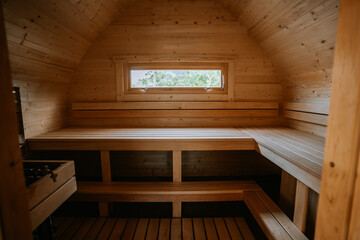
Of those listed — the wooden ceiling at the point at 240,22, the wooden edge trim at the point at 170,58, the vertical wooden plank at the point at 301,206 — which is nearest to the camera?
the vertical wooden plank at the point at 301,206

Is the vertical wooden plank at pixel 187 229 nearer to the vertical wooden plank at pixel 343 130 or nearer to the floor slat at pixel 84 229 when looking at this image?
the floor slat at pixel 84 229

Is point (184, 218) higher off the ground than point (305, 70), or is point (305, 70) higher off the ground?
point (305, 70)

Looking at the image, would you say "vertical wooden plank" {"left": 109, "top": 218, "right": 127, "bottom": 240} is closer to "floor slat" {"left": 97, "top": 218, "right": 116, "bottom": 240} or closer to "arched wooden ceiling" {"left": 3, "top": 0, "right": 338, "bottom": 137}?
"floor slat" {"left": 97, "top": 218, "right": 116, "bottom": 240}

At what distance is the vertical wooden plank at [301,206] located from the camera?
1.58 meters

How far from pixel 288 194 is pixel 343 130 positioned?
5.23 ft

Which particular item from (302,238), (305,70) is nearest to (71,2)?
(305,70)

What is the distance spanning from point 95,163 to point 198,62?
2460 millimetres

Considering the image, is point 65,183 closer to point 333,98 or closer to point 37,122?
point 37,122

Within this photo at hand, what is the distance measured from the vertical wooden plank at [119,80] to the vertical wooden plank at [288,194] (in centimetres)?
254

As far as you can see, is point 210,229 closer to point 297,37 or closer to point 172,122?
point 172,122

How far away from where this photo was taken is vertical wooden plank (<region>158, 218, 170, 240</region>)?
2088 millimetres

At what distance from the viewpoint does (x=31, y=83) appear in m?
2.34

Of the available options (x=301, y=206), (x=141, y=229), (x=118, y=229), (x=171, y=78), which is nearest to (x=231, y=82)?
(x=171, y=78)

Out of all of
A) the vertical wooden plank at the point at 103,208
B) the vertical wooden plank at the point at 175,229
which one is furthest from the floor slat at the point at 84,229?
the vertical wooden plank at the point at 175,229
